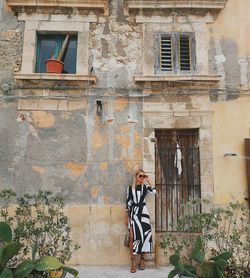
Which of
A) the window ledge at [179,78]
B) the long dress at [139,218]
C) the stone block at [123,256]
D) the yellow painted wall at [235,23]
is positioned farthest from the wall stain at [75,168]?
the yellow painted wall at [235,23]

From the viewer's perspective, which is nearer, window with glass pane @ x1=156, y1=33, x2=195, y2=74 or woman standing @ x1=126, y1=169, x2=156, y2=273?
woman standing @ x1=126, y1=169, x2=156, y2=273

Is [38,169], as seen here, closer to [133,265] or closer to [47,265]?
[133,265]

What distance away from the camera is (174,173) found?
7.95 meters

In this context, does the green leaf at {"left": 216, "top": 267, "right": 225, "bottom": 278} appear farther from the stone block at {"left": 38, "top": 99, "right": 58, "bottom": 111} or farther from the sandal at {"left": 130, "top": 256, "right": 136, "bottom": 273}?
the stone block at {"left": 38, "top": 99, "right": 58, "bottom": 111}

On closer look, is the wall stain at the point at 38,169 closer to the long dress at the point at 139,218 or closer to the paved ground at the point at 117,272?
the long dress at the point at 139,218

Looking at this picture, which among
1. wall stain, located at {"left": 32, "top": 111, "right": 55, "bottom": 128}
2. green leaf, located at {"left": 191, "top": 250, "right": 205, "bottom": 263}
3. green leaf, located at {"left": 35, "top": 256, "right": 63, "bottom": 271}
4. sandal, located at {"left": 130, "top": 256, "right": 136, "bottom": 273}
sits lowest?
sandal, located at {"left": 130, "top": 256, "right": 136, "bottom": 273}

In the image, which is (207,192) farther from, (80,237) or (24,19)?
(24,19)

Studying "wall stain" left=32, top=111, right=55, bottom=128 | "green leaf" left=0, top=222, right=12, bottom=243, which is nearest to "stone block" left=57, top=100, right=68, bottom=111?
"wall stain" left=32, top=111, right=55, bottom=128

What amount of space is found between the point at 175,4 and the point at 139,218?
4.85 metres

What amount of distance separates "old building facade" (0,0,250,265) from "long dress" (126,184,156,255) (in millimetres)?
328

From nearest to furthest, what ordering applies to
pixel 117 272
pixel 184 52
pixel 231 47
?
pixel 117 272, pixel 231 47, pixel 184 52

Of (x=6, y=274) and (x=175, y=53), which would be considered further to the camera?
(x=175, y=53)

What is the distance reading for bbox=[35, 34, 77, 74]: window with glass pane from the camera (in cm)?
852

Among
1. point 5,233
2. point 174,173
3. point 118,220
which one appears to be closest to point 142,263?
point 118,220
